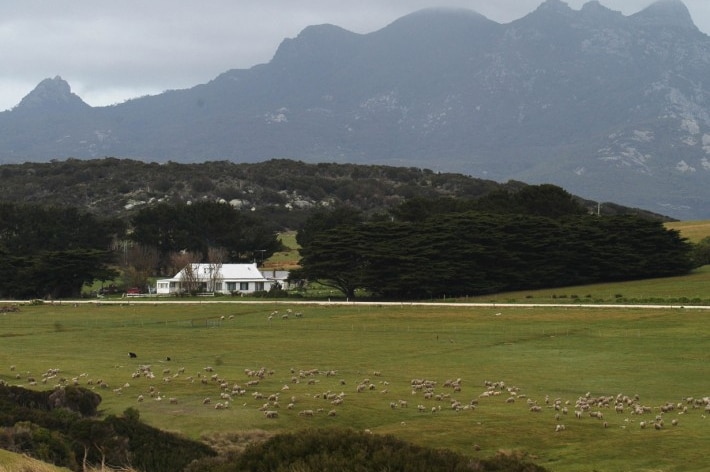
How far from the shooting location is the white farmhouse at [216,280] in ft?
376

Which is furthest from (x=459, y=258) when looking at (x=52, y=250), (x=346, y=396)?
(x=346, y=396)

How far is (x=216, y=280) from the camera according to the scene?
118 meters

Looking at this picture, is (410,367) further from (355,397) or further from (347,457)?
(347,457)

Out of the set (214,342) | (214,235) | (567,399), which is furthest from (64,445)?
(214,235)

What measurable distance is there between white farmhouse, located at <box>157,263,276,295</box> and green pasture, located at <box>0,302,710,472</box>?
3336 centimetres

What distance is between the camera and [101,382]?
3769 cm

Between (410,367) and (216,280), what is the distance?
250 feet

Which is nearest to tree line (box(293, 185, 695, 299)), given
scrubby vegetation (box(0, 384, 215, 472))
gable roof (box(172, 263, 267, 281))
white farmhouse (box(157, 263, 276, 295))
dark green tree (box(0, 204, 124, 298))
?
white farmhouse (box(157, 263, 276, 295))

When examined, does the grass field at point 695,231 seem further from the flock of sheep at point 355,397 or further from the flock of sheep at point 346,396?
the flock of sheep at point 355,397

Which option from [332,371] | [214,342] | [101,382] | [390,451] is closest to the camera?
[390,451]

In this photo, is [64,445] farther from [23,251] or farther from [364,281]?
[23,251]

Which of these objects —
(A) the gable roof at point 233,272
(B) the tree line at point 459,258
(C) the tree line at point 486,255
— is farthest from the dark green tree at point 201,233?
(C) the tree line at point 486,255

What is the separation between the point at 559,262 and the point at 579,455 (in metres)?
76.5

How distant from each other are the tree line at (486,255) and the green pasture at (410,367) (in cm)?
1614
